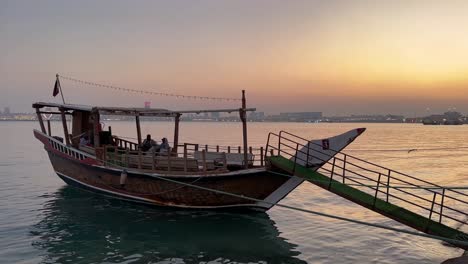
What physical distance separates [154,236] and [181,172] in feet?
8.56

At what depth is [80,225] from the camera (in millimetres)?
14555

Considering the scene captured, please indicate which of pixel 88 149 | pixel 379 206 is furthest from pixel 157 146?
pixel 379 206

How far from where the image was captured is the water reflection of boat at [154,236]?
1133cm

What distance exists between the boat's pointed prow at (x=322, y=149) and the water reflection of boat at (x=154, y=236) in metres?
2.84

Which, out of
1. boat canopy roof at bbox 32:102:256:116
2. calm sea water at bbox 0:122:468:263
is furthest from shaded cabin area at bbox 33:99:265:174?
calm sea water at bbox 0:122:468:263

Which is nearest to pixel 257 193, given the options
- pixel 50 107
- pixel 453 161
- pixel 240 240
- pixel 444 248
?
pixel 240 240

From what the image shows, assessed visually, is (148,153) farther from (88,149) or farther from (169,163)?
(88,149)

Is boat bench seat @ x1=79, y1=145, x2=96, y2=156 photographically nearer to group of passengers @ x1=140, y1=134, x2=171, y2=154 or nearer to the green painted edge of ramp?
group of passengers @ x1=140, y1=134, x2=171, y2=154

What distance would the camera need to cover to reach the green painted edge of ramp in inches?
423

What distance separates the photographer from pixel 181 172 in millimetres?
14633

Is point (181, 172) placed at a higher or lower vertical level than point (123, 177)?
higher

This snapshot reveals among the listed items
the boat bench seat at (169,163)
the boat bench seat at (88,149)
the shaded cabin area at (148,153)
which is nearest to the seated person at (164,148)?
the shaded cabin area at (148,153)

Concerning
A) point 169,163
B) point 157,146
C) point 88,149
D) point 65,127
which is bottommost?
point 169,163

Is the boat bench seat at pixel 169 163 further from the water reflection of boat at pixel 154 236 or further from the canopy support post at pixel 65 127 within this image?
the canopy support post at pixel 65 127
